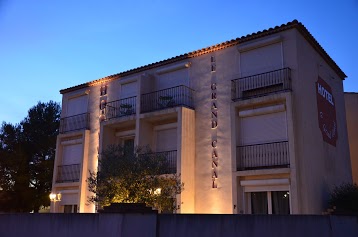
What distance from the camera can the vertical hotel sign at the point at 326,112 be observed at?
1684 centimetres

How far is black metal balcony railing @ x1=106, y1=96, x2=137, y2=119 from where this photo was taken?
1925 cm

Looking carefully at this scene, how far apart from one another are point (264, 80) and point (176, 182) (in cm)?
551

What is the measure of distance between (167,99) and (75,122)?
22.3ft

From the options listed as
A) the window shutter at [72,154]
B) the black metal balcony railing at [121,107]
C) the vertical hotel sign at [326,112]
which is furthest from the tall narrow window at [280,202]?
the window shutter at [72,154]

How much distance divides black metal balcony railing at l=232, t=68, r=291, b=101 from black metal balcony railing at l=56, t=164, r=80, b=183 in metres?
9.70

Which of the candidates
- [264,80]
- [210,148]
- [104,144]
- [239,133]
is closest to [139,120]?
[104,144]

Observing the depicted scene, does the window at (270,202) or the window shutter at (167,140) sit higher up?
the window shutter at (167,140)

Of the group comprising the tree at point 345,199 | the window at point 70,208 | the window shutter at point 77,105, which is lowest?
the window at point 70,208

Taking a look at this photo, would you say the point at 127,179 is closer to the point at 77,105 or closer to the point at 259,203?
the point at 259,203

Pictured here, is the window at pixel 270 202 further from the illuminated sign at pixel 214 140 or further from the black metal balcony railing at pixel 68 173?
the black metal balcony railing at pixel 68 173

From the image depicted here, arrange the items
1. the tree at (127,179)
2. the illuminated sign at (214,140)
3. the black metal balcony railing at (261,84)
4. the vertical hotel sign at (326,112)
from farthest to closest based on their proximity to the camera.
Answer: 1. the vertical hotel sign at (326,112)
2. the illuminated sign at (214,140)
3. the black metal balcony railing at (261,84)
4. the tree at (127,179)

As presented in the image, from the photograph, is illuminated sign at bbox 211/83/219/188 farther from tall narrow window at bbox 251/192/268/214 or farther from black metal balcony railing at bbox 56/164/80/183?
black metal balcony railing at bbox 56/164/80/183

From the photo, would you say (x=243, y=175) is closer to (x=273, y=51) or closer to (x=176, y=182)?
(x=176, y=182)

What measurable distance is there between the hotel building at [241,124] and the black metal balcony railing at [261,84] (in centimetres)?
4
